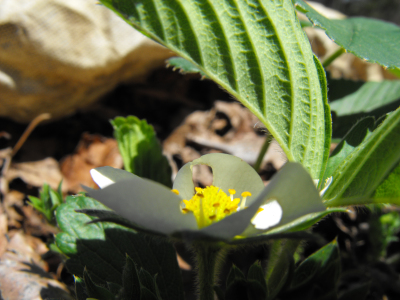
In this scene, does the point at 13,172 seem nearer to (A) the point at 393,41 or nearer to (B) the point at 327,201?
(B) the point at 327,201

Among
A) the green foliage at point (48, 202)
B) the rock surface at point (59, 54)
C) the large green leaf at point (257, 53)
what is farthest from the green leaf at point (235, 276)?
the rock surface at point (59, 54)

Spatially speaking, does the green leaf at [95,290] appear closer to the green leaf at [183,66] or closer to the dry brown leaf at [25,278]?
the dry brown leaf at [25,278]

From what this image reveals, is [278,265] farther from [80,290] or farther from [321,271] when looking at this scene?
[80,290]

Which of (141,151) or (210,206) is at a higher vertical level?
(210,206)

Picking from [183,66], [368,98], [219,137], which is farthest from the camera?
[219,137]

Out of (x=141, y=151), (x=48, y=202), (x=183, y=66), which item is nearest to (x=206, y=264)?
(x=141, y=151)

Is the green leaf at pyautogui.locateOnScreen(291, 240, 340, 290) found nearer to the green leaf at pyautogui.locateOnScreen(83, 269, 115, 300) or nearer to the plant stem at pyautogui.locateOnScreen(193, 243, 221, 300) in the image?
the plant stem at pyautogui.locateOnScreen(193, 243, 221, 300)

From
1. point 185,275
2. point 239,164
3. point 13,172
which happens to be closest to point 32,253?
point 13,172
